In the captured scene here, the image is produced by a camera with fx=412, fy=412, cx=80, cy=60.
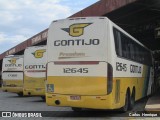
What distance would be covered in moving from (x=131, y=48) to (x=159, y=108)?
2.83 m

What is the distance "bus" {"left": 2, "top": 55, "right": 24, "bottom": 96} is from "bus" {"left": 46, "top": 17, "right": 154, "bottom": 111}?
15.0 meters

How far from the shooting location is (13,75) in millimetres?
29125

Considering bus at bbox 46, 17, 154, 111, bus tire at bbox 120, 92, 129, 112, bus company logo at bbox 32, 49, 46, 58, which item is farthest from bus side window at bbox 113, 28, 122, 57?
bus company logo at bbox 32, 49, 46, 58

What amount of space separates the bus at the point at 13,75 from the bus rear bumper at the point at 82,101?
595 inches

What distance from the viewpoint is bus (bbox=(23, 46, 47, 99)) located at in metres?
22.5

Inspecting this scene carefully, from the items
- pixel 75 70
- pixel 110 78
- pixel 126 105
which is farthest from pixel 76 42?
pixel 126 105

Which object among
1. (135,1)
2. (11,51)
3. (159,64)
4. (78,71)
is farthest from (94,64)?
(11,51)

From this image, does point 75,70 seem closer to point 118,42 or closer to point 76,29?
point 76,29

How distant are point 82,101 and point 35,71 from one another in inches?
393

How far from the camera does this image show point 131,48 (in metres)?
16.5

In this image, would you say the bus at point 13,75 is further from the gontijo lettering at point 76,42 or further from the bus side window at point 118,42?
the bus side window at point 118,42

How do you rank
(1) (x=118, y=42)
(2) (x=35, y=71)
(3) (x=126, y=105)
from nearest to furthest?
1. (1) (x=118, y=42)
2. (3) (x=126, y=105)
3. (2) (x=35, y=71)

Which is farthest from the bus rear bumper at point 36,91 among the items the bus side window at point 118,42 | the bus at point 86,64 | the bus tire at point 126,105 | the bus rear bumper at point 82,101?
the bus side window at point 118,42

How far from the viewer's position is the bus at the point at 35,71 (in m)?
22.5
